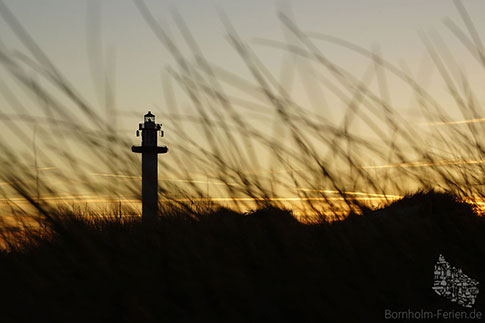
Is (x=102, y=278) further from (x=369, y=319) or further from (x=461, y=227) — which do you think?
(x=461, y=227)

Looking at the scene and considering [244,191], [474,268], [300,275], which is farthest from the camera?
[244,191]

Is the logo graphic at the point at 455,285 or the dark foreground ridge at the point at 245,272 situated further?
the logo graphic at the point at 455,285

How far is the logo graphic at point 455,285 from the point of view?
142 centimetres

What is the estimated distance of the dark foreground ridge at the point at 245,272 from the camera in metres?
1.29

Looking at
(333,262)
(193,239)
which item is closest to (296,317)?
(333,262)

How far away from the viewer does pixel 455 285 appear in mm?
1439

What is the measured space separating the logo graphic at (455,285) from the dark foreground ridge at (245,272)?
0.02 metres

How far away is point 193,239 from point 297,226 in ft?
1.19

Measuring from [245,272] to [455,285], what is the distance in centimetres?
57

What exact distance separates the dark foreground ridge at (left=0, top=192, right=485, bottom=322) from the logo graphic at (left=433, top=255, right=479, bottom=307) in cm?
2

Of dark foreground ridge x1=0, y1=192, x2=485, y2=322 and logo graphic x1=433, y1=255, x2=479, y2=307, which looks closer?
dark foreground ridge x1=0, y1=192, x2=485, y2=322

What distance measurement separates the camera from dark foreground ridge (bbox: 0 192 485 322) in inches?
50.8

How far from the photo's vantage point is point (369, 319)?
48.7 inches

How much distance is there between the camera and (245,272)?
1.41m
